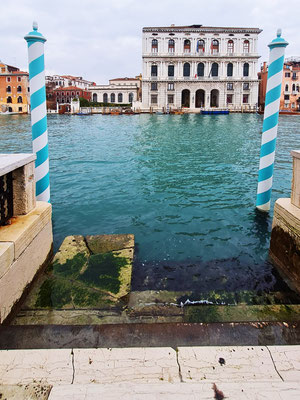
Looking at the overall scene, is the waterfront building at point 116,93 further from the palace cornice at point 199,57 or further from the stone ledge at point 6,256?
the stone ledge at point 6,256

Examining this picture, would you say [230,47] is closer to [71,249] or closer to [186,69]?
[186,69]

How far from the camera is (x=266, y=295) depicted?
9.20 feet

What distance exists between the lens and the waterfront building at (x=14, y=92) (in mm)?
50144

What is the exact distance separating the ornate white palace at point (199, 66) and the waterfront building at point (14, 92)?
745 inches

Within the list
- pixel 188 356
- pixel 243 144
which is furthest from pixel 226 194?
pixel 243 144

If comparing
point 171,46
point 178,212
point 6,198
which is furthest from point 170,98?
point 6,198

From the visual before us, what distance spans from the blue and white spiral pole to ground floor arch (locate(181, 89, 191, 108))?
4951cm

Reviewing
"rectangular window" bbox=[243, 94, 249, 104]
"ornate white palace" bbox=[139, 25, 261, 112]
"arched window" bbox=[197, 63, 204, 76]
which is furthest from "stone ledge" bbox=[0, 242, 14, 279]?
"rectangular window" bbox=[243, 94, 249, 104]

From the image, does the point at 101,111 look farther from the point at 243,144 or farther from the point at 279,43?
the point at 279,43

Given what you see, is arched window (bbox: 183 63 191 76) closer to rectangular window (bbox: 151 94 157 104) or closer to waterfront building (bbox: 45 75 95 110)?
rectangular window (bbox: 151 94 157 104)

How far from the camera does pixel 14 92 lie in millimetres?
50438

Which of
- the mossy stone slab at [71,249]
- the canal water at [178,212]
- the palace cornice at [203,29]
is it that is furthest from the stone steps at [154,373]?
the palace cornice at [203,29]

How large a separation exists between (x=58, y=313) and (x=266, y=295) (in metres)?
1.76

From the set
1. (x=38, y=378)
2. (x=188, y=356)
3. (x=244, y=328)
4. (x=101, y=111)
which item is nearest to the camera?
Result: (x=38, y=378)
